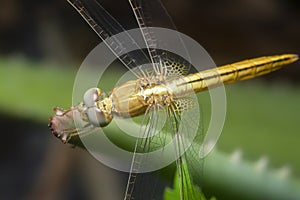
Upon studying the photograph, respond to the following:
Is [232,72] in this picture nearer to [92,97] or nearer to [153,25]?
[153,25]

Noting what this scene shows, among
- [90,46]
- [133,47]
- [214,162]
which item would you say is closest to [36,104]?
[133,47]

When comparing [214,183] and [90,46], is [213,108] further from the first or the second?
[90,46]

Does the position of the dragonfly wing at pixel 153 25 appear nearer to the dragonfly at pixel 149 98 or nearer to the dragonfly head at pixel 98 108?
the dragonfly at pixel 149 98

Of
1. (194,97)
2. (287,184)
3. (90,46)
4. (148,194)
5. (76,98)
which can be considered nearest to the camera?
(287,184)

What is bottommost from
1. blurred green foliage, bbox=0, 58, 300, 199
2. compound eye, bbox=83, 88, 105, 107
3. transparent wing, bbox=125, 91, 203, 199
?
transparent wing, bbox=125, 91, 203, 199

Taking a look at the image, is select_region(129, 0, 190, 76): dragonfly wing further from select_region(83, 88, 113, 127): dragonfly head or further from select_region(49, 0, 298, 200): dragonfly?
select_region(83, 88, 113, 127): dragonfly head

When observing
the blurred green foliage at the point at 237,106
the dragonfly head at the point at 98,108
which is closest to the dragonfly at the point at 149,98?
the dragonfly head at the point at 98,108

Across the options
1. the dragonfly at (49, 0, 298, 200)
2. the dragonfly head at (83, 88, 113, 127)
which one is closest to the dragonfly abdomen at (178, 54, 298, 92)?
the dragonfly at (49, 0, 298, 200)

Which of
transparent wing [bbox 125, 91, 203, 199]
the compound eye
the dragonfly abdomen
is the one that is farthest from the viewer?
the dragonfly abdomen
